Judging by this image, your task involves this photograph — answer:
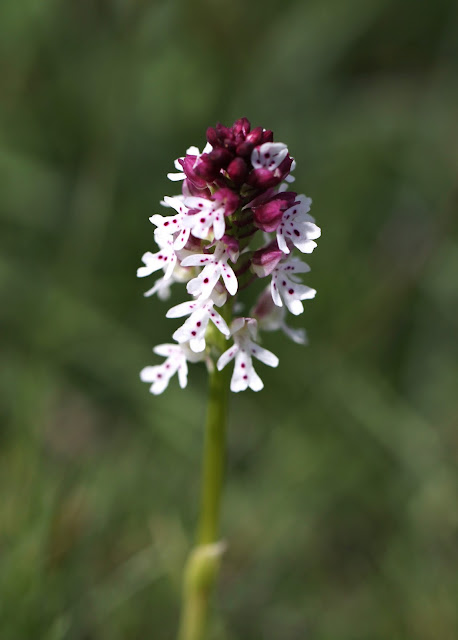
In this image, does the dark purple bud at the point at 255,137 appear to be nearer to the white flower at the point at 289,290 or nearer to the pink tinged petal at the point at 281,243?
the pink tinged petal at the point at 281,243

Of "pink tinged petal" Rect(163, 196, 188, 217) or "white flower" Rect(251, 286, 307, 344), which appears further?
"white flower" Rect(251, 286, 307, 344)

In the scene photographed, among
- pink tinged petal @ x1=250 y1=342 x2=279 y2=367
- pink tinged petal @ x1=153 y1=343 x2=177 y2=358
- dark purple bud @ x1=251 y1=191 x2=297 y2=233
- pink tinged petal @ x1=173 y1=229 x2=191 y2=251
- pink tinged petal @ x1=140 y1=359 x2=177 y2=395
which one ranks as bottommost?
pink tinged petal @ x1=250 y1=342 x2=279 y2=367

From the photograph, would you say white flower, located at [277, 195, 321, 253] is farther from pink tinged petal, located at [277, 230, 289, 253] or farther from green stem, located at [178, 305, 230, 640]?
green stem, located at [178, 305, 230, 640]

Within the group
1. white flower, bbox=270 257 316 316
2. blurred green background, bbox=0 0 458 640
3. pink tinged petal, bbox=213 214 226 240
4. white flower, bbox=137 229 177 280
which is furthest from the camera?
blurred green background, bbox=0 0 458 640

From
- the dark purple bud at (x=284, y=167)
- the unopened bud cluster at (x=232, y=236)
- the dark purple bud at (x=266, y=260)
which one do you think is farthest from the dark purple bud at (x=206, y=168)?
the dark purple bud at (x=266, y=260)

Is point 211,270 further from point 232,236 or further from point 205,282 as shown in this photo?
point 232,236

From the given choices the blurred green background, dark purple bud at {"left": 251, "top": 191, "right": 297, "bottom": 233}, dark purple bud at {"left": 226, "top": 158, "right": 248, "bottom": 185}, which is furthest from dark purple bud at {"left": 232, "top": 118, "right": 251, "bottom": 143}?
the blurred green background

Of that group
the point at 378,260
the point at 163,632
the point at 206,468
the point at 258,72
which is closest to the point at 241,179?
the point at 206,468
